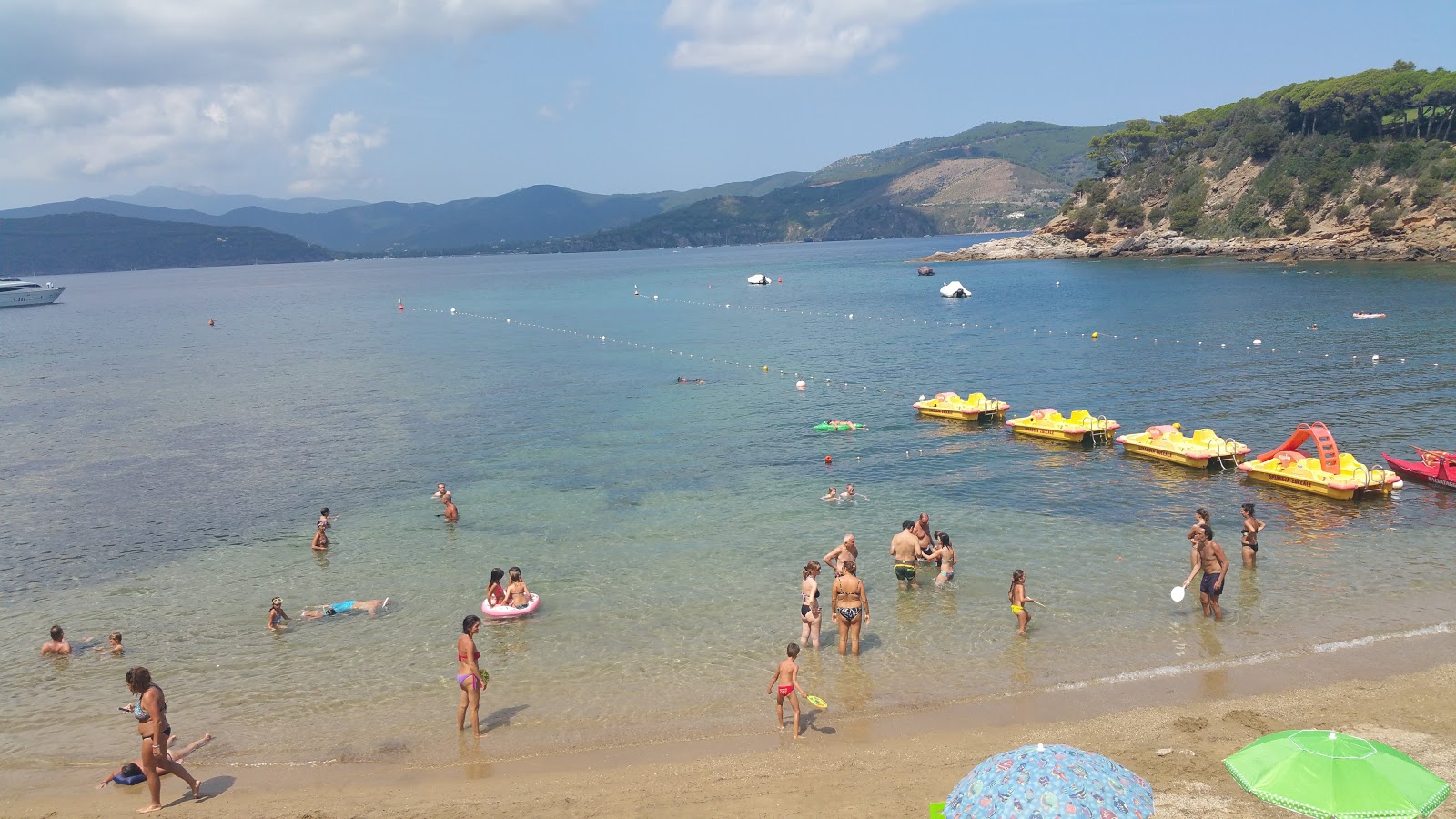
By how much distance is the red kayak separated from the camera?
22.8 meters

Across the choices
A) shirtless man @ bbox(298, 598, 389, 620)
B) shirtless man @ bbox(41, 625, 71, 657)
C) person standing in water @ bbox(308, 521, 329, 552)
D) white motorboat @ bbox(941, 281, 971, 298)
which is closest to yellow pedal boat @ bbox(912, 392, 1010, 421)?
person standing in water @ bbox(308, 521, 329, 552)

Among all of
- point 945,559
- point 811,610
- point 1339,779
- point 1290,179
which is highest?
point 1290,179

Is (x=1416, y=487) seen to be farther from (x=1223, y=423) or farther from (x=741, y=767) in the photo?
(x=741, y=767)

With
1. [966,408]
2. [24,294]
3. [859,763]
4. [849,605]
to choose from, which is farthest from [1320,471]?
[24,294]

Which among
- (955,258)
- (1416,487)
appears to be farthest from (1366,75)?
(1416,487)

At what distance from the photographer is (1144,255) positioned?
11600 cm

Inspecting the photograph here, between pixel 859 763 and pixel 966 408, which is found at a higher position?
pixel 966 408

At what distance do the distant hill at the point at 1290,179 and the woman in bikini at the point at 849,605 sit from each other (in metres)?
90.8

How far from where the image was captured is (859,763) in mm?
11938

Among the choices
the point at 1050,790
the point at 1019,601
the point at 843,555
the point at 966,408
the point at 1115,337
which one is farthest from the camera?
the point at 1115,337

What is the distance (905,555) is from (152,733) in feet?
41.9

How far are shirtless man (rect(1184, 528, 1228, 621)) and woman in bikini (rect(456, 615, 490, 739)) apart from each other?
11964 mm

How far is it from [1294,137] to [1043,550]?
10959 cm

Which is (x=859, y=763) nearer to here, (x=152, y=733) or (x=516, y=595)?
(x=516, y=595)
